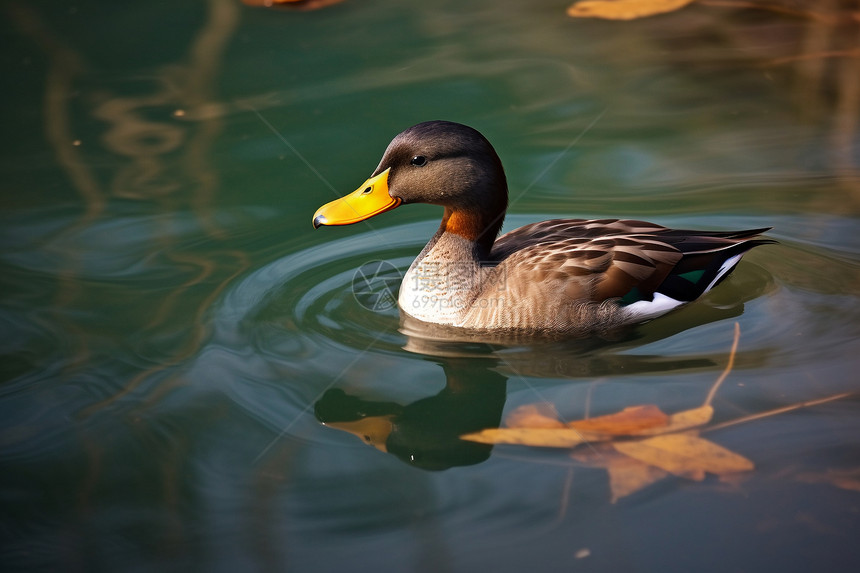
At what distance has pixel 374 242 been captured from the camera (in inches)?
242

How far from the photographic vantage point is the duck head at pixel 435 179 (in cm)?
505

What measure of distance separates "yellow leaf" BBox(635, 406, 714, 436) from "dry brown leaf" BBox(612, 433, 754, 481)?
47 millimetres

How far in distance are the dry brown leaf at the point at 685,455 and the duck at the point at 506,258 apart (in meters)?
1.08

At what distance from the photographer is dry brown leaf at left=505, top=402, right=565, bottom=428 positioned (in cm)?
421

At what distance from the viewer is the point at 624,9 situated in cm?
898

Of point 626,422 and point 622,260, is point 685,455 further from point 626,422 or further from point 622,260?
point 622,260

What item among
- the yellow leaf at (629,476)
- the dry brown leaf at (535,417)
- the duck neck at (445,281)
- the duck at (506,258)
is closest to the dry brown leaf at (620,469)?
the yellow leaf at (629,476)

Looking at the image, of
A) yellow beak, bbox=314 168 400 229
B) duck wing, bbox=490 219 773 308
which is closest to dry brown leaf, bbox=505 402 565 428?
duck wing, bbox=490 219 773 308

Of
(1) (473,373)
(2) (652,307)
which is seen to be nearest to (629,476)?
(1) (473,373)

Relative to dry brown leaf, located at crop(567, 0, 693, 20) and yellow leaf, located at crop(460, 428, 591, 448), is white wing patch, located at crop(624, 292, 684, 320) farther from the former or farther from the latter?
dry brown leaf, located at crop(567, 0, 693, 20)

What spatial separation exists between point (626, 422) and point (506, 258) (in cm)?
139

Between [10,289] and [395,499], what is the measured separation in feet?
10.3

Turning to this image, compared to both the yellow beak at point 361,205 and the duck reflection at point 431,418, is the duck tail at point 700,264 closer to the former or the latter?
the duck reflection at point 431,418

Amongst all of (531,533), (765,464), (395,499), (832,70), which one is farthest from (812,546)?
(832,70)
